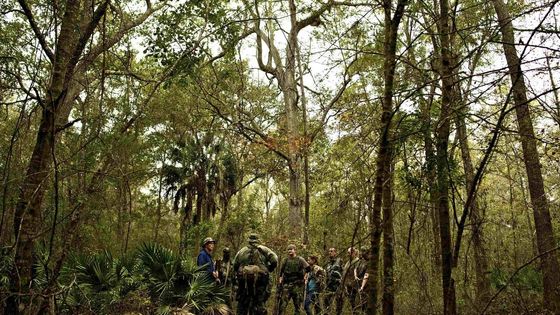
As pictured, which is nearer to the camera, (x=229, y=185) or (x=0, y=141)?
(x=0, y=141)

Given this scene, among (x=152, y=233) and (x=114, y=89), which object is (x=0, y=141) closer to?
(x=114, y=89)

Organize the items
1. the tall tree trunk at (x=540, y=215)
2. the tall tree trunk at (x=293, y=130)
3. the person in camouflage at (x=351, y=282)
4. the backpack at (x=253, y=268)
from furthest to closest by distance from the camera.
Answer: the tall tree trunk at (x=293, y=130) → the backpack at (x=253, y=268) → the tall tree trunk at (x=540, y=215) → the person in camouflage at (x=351, y=282)

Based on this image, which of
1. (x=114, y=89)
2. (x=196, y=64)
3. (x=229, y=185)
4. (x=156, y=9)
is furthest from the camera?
(x=229, y=185)

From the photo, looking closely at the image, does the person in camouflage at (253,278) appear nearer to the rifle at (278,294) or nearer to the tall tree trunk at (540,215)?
the rifle at (278,294)

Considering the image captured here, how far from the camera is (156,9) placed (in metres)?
13.6

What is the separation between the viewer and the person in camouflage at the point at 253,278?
8.05 m

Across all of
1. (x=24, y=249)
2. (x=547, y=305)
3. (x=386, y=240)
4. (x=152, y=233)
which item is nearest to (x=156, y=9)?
(x=24, y=249)

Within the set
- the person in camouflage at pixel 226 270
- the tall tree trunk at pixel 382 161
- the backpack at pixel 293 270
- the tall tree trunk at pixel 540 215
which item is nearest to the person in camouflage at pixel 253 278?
the backpack at pixel 293 270

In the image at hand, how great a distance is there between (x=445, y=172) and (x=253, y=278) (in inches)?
168

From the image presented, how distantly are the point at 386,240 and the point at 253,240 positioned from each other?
4.31 m

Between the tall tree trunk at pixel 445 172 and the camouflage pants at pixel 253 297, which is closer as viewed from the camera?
the tall tree trunk at pixel 445 172

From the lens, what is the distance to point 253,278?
8000mm

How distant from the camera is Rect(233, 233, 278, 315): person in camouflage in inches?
317

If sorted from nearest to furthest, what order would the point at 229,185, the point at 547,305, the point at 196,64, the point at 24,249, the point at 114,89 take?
1. the point at 24,249
2. the point at 196,64
3. the point at 547,305
4. the point at 114,89
5. the point at 229,185
